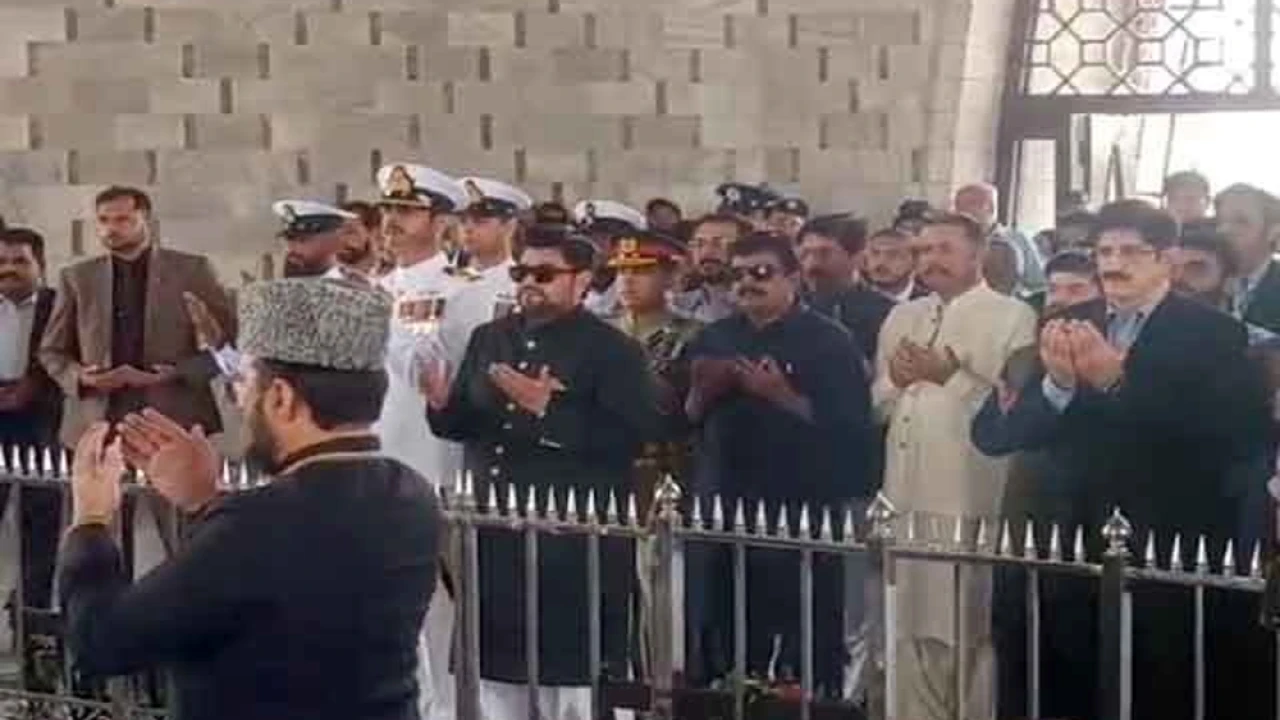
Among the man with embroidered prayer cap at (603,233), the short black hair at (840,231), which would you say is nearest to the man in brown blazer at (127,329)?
the man with embroidered prayer cap at (603,233)

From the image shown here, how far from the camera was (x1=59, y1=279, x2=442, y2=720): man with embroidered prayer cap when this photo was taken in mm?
3197

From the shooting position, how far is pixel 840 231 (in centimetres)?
741

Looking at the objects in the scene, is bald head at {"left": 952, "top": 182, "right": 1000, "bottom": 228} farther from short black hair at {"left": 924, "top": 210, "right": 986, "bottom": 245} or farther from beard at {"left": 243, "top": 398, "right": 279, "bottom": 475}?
beard at {"left": 243, "top": 398, "right": 279, "bottom": 475}

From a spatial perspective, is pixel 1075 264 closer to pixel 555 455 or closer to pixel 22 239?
pixel 555 455

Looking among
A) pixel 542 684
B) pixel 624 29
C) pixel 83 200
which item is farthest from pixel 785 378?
pixel 83 200

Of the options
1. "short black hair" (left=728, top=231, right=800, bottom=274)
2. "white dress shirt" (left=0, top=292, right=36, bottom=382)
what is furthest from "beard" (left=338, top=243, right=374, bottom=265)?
"short black hair" (left=728, top=231, right=800, bottom=274)

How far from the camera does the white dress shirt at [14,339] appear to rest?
7.58 m

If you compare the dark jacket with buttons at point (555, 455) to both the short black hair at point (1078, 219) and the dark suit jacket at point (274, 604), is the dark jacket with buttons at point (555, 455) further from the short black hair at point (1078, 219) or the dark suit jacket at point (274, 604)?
the dark suit jacket at point (274, 604)

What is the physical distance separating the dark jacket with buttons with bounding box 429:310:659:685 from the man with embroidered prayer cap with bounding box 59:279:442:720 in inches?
103

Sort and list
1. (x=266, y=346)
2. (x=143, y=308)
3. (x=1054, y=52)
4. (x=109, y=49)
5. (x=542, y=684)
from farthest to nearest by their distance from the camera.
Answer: (x=1054, y=52)
(x=109, y=49)
(x=143, y=308)
(x=542, y=684)
(x=266, y=346)

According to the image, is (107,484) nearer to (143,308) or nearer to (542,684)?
(542,684)

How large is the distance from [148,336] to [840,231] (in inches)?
78.6

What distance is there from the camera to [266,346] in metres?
3.31

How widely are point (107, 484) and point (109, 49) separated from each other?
617cm
